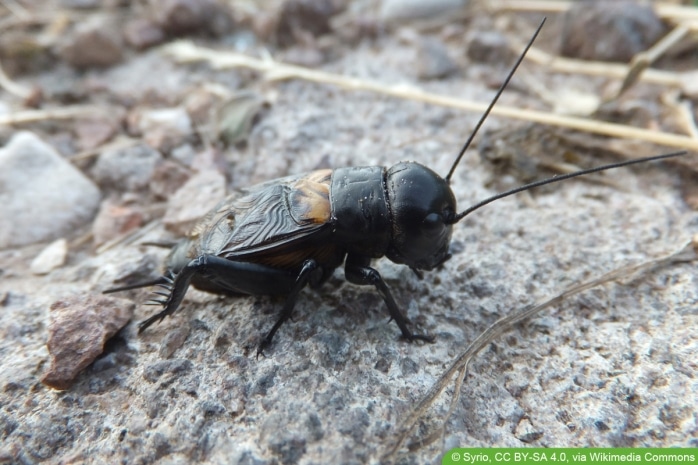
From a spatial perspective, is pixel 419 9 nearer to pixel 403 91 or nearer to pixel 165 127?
pixel 403 91

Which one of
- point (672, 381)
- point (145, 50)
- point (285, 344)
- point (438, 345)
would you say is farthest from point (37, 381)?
point (145, 50)

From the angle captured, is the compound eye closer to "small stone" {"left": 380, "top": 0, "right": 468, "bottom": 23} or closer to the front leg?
the front leg

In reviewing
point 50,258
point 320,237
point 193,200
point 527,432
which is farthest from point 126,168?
point 527,432

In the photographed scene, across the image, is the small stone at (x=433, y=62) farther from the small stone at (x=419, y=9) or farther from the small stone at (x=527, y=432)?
the small stone at (x=527, y=432)

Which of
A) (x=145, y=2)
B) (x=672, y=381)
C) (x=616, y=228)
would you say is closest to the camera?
(x=672, y=381)

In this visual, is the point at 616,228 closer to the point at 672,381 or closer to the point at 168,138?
the point at 672,381
